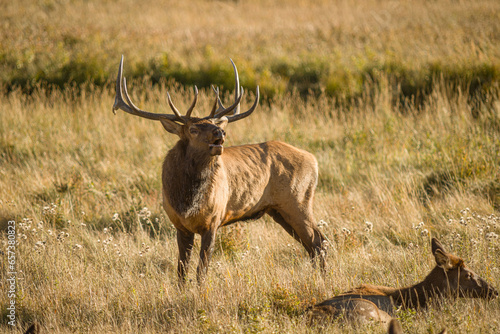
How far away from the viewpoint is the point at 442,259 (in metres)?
4.30

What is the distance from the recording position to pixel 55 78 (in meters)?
12.1

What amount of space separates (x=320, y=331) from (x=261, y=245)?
202 cm

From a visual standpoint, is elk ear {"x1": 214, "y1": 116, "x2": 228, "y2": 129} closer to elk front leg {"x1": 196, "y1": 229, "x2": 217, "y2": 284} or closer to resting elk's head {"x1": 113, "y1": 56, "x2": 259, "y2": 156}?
resting elk's head {"x1": 113, "y1": 56, "x2": 259, "y2": 156}

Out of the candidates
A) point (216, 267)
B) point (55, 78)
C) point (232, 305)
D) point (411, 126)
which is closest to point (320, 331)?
point (232, 305)

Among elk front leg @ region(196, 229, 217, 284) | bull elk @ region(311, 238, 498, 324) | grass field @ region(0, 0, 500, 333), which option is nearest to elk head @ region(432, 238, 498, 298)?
bull elk @ region(311, 238, 498, 324)

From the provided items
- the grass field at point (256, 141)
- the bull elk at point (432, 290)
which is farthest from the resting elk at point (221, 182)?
the bull elk at point (432, 290)

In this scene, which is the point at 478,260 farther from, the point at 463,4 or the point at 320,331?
the point at 463,4

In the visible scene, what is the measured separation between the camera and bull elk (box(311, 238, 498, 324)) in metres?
4.10

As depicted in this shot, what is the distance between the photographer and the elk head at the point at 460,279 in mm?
4285

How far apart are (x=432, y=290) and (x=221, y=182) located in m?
2.25

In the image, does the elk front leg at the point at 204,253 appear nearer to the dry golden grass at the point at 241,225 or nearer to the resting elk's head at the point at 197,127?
the dry golden grass at the point at 241,225

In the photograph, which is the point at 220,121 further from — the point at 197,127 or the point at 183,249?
the point at 183,249

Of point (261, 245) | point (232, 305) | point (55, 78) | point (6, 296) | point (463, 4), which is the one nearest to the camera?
point (232, 305)

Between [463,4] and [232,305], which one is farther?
[463,4]
